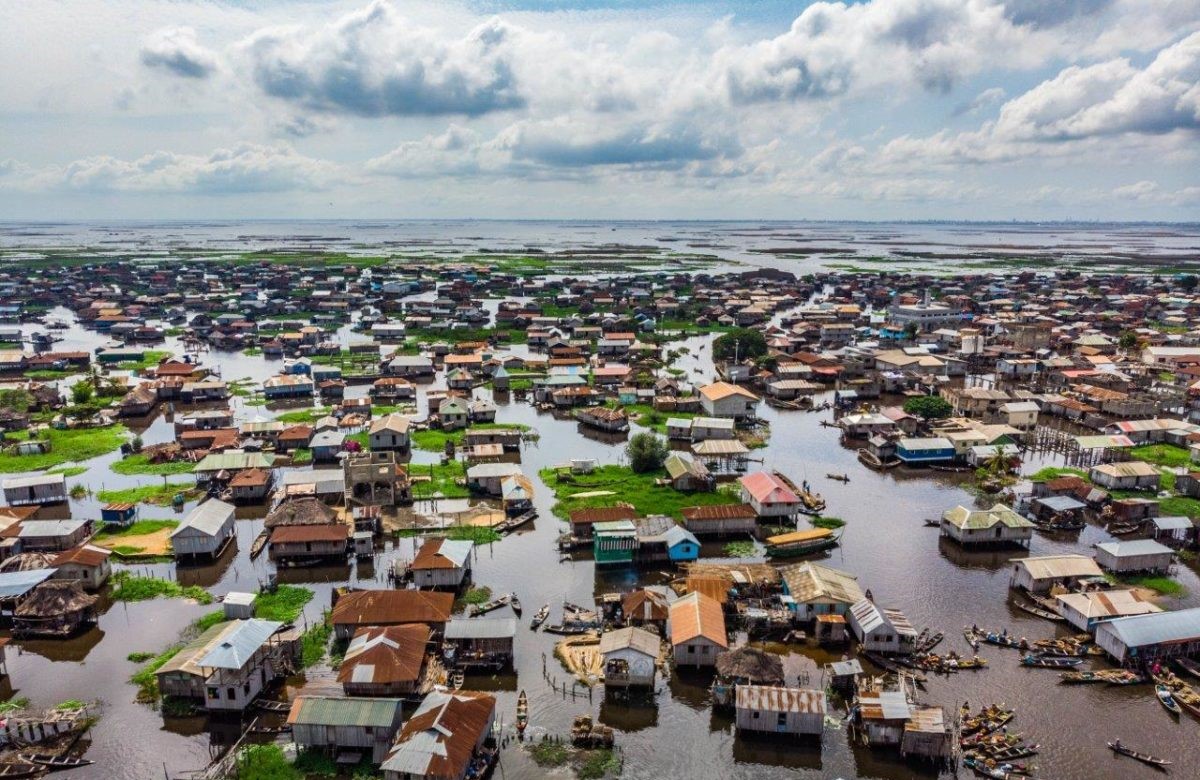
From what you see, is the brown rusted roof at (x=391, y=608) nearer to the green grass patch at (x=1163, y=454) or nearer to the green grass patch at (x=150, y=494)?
the green grass patch at (x=150, y=494)

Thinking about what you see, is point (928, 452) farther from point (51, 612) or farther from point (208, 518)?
point (51, 612)

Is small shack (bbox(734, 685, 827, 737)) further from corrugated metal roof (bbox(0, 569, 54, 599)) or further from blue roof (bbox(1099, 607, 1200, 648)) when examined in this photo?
corrugated metal roof (bbox(0, 569, 54, 599))

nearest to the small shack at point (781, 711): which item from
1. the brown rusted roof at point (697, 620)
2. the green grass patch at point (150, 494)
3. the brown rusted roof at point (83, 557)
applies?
the brown rusted roof at point (697, 620)

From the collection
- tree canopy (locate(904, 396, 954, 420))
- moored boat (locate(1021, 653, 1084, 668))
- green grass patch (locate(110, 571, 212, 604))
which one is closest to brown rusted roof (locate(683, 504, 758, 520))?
moored boat (locate(1021, 653, 1084, 668))

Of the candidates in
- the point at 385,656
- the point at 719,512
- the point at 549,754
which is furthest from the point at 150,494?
the point at 719,512

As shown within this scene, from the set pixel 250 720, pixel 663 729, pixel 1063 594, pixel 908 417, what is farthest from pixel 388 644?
pixel 908 417

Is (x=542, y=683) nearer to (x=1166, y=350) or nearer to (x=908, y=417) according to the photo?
(x=908, y=417)
